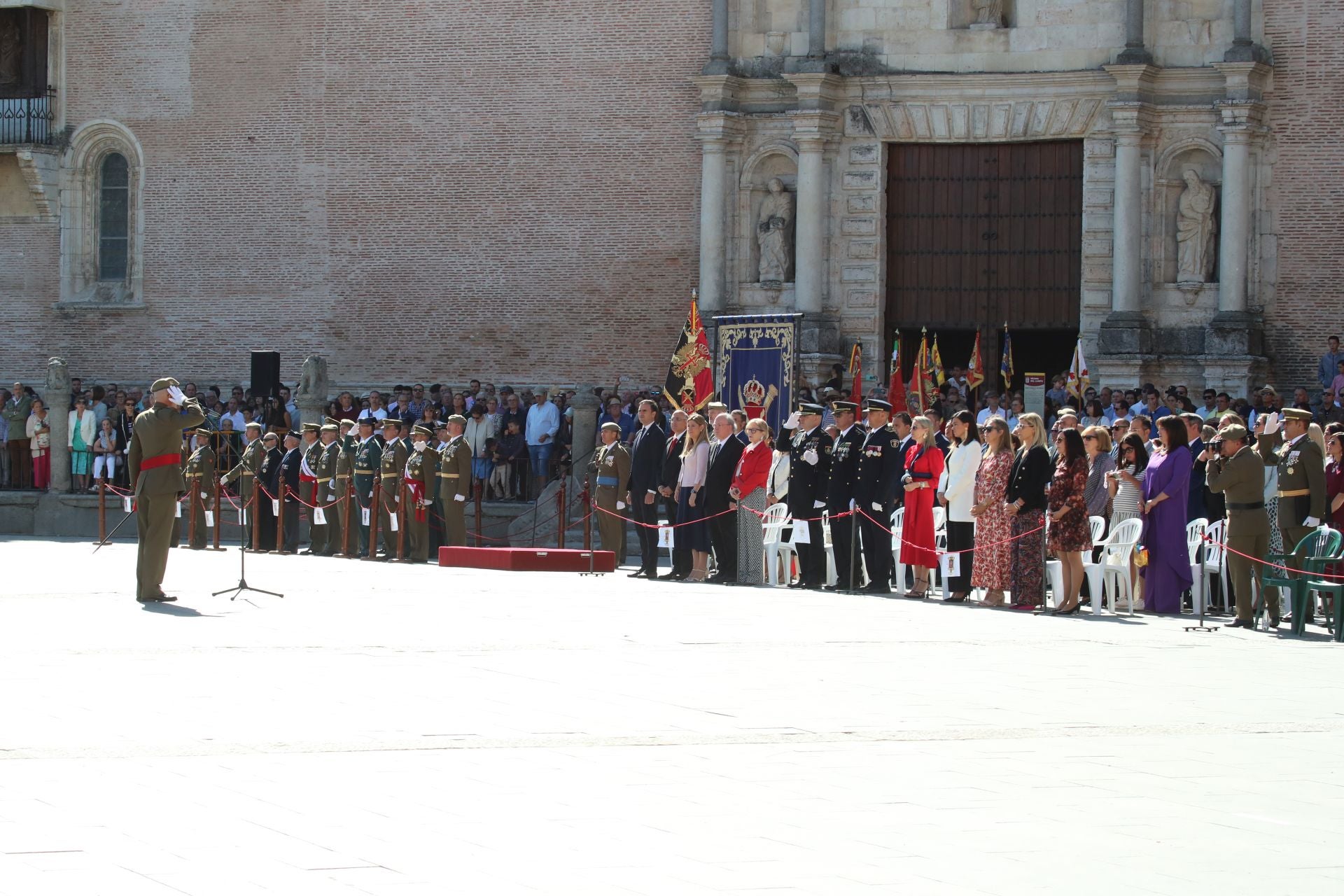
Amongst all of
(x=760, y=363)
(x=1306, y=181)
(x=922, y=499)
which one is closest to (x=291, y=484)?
(x=760, y=363)

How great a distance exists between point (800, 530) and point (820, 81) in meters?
10.4

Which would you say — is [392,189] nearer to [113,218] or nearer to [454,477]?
[113,218]

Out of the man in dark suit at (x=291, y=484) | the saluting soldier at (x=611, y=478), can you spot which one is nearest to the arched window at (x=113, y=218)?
the man in dark suit at (x=291, y=484)

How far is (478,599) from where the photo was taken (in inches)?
595

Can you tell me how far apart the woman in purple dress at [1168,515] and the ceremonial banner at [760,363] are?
19.3 feet

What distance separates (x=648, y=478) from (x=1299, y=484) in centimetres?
661

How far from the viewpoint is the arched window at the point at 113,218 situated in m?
30.8

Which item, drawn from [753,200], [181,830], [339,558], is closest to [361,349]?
[753,200]

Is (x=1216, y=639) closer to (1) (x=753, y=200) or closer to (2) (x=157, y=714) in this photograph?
(2) (x=157, y=714)

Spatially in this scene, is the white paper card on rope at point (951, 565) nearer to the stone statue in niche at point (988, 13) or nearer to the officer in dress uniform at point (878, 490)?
the officer in dress uniform at point (878, 490)

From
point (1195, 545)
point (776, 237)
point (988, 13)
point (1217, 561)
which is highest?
point (988, 13)

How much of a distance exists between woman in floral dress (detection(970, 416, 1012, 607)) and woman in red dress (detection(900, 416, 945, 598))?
64 cm

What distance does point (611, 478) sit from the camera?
63.3 feet

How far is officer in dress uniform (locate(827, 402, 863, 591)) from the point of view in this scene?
16.8 metres
